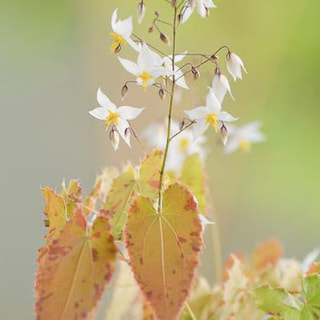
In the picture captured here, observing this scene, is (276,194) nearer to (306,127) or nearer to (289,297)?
(306,127)

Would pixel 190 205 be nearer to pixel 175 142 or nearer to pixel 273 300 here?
pixel 273 300

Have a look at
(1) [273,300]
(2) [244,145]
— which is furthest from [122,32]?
(2) [244,145]

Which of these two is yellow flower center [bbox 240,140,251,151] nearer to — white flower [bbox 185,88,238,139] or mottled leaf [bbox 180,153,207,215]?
mottled leaf [bbox 180,153,207,215]

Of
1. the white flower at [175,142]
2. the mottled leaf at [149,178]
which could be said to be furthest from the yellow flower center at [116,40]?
the white flower at [175,142]

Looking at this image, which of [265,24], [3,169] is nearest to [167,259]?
[3,169]

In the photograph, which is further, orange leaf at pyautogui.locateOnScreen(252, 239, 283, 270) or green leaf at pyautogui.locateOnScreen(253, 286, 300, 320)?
orange leaf at pyautogui.locateOnScreen(252, 239, 283, 270)

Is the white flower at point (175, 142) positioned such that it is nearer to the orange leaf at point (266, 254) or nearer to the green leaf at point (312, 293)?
the orange leaf at point (266, 254)

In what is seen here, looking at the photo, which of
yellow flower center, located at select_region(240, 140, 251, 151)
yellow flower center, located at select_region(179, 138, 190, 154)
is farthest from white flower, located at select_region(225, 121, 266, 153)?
yellow flower center, located at select_region(179, 138, 190, 154)
